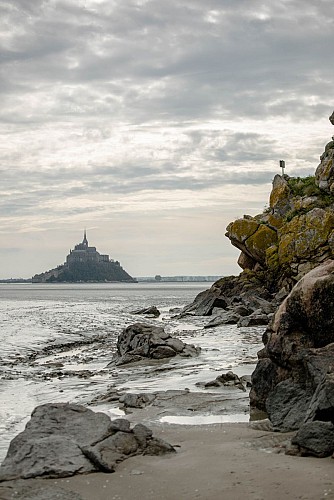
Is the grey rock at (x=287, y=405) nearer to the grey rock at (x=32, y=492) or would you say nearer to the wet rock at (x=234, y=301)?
the grey rock at (x=32, y=492)

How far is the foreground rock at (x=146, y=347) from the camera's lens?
58.9 feet

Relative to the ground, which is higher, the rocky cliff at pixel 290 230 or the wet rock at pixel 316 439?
the rocky cliff at pixel 290 230

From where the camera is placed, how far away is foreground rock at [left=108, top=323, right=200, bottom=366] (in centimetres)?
1794

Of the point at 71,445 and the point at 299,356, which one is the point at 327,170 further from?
the point at 71,445

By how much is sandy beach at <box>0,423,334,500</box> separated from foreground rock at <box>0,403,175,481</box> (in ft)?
0.56

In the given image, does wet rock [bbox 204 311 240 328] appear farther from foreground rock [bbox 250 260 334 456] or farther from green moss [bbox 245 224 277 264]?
foreground rock [bbox 250 260 334 456]

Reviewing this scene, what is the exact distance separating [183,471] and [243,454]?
0.94 meters

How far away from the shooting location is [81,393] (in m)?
13.0

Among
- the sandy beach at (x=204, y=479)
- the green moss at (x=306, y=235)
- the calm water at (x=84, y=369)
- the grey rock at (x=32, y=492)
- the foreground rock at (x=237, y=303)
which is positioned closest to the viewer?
the sandy beach at (x=204, y=479)

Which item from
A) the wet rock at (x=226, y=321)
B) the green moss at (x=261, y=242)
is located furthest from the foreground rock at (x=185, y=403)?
the green moss at (x=261, y=242)

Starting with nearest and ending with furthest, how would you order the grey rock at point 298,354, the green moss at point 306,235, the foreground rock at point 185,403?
the grey rock at point 298,354, the foreground rock at point 185,403, the green moss at point 306,235

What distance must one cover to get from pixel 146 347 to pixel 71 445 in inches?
440

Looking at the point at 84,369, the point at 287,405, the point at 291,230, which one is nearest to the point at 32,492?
the point at 287,405

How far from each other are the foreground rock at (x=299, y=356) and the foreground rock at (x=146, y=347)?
7.28 m
